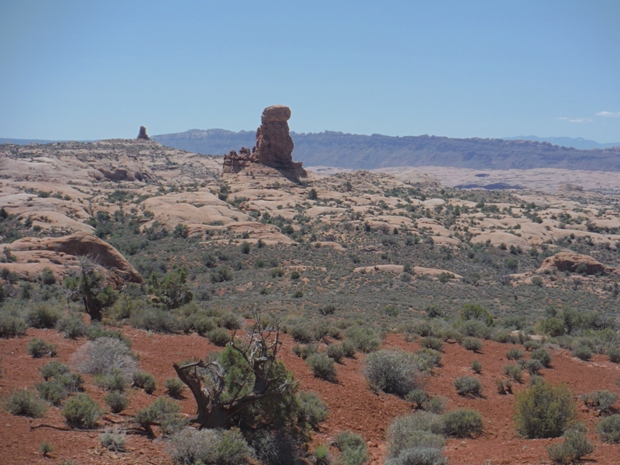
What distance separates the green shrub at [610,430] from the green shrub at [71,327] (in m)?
12.7

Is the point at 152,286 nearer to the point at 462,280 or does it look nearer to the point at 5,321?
the point at 5,321

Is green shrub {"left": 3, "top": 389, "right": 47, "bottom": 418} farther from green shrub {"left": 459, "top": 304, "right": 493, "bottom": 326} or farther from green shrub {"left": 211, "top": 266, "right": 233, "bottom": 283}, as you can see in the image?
green shrub {"left": 211, "top": 266, "right": 233, "bottom": 283}

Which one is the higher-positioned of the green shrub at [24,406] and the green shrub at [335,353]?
the green shrub at [24,406]

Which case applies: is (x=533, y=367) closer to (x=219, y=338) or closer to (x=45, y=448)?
(x=219, y=338)

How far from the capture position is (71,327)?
1459cm

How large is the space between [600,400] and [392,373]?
514cm

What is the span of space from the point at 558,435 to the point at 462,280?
30.2m

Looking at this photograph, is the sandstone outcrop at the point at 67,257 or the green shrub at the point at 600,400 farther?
the sandstone outcrop at the point at 67,257

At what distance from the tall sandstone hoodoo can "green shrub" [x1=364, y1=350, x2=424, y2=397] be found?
56.2m

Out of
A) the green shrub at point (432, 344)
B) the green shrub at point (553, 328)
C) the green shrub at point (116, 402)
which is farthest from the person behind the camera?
the green shrub at point (553, 328)

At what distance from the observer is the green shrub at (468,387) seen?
1470 cm

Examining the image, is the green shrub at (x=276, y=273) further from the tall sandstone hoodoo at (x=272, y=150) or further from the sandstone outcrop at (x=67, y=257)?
the tall sandstone hoodoo at (x=272, y=150)

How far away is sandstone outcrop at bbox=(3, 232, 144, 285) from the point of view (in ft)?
86.2

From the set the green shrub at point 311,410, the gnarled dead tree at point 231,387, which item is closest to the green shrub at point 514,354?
the green shrub at point 311,410
